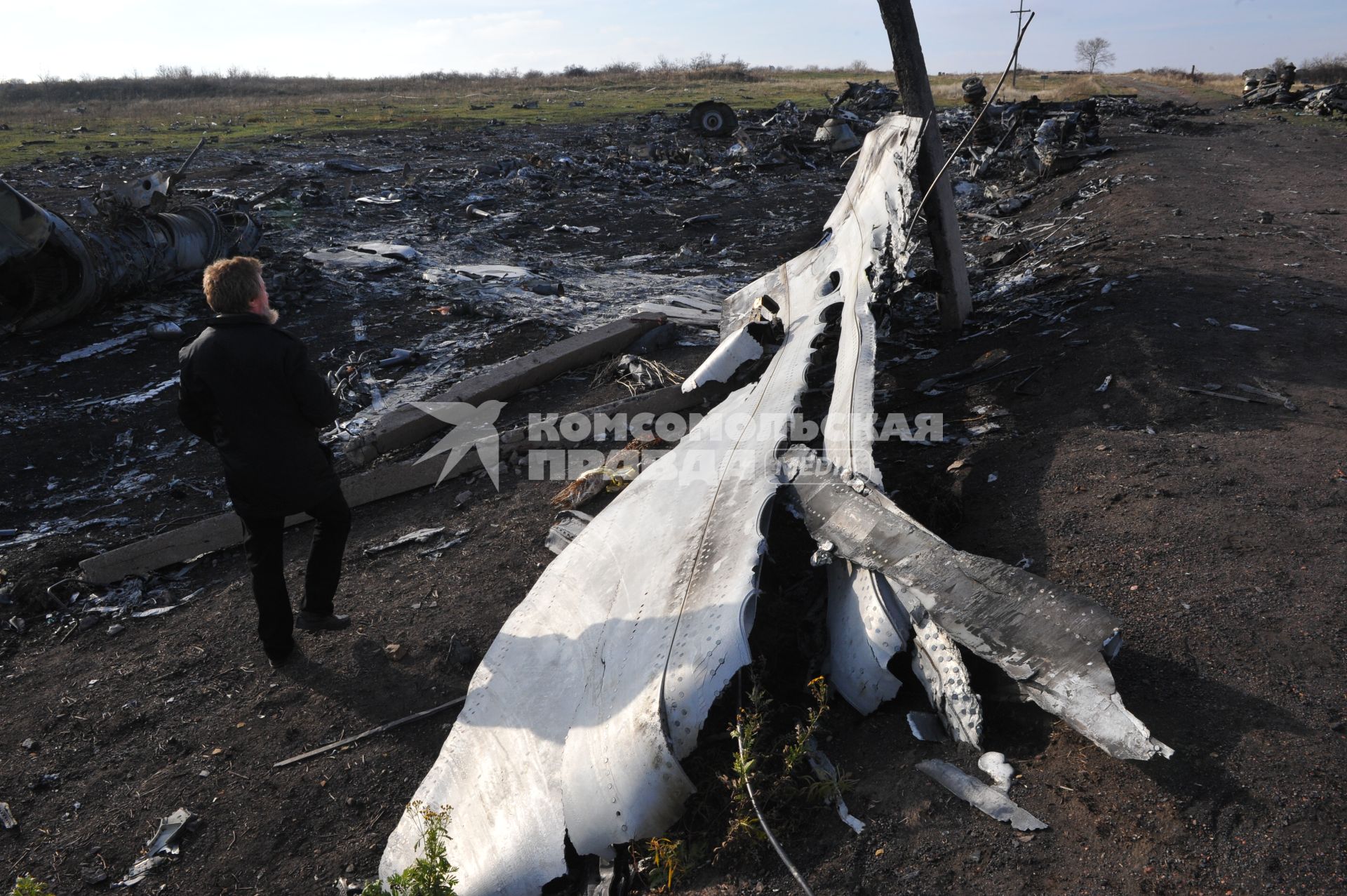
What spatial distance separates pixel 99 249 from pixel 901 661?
314 inches

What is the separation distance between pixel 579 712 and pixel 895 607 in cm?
105

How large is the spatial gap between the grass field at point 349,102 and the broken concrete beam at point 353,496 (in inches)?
689

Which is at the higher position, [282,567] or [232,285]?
[232,285]

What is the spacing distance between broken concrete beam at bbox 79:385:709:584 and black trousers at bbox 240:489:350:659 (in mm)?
1081

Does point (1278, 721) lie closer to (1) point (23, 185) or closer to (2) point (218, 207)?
(2) point (218, 207)

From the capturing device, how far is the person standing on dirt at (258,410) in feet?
9.79

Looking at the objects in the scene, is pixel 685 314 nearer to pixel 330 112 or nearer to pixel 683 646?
pixel 683 646

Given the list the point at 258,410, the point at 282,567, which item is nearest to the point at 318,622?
the point at 282,567

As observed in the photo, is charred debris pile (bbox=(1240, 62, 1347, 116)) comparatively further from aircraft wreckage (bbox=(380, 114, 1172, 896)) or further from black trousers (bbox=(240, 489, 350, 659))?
black trousers (bbox=(240, 489, 350, 659))

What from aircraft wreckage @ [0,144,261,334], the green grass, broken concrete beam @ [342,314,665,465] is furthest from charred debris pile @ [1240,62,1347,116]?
aircraft wreckage @ [0,144,261,334]

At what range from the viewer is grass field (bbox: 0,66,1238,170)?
69.6 ft

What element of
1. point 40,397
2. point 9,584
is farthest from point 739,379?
point 40,397

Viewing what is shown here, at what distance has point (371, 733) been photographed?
118 inches

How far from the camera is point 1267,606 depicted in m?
2.54
